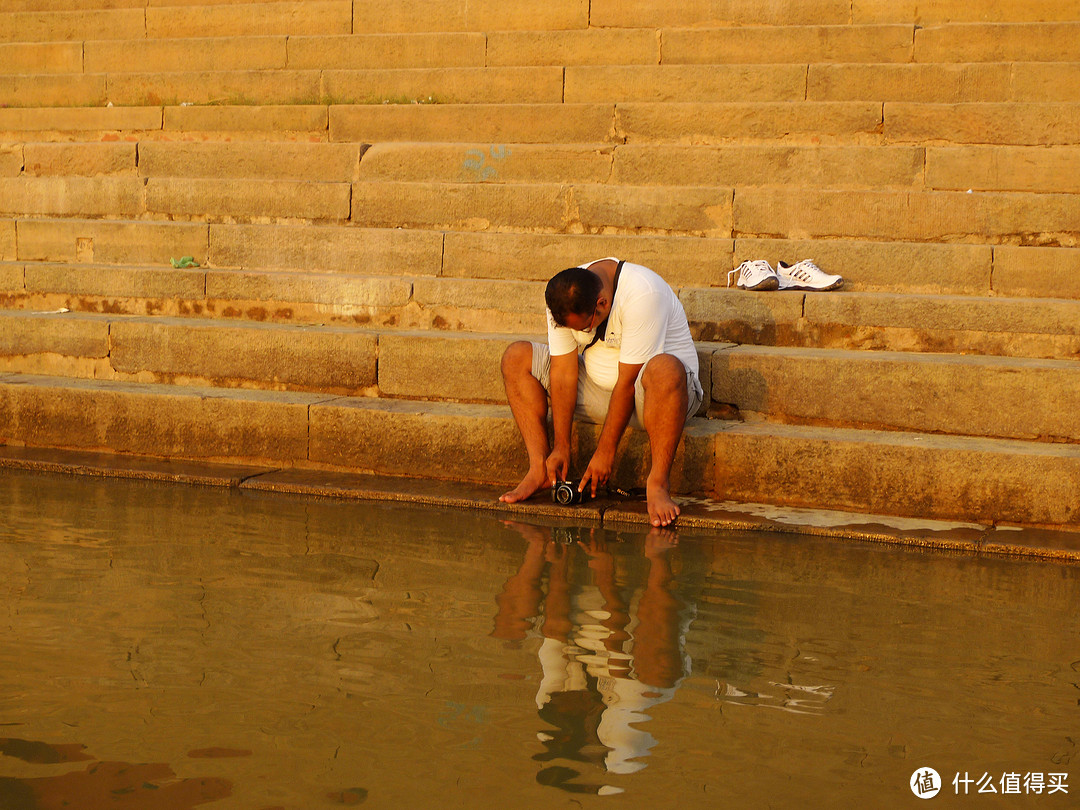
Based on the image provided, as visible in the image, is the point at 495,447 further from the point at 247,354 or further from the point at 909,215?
the point at 909,215

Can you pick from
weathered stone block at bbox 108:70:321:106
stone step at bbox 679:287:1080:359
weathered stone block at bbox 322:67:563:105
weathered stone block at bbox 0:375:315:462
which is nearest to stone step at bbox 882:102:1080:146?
stone step at bbox 679:287:1080:359

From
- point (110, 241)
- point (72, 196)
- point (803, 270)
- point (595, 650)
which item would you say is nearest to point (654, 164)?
point (803, 270)

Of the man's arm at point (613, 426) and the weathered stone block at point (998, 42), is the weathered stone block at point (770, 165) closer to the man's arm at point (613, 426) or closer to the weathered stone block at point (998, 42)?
the weathered stone block at point (998, 42)

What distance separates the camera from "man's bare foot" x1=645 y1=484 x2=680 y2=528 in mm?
4703

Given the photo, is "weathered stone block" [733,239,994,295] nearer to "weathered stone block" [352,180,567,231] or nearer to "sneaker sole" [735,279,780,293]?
"sneaker sole" [735,279,780,293]

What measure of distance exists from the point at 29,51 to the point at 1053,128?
24.2 feet

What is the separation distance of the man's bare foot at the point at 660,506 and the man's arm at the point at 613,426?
206 millimetres

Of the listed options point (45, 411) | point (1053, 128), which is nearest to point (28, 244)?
point (45, 411)

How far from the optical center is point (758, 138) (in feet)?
23.2

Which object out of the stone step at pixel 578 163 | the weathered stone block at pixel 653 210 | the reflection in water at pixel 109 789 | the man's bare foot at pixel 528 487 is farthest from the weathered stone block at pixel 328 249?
the reflection in water at pixel 109 789

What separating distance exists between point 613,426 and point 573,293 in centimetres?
60

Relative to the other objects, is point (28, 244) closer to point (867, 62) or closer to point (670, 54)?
point (670, 54)

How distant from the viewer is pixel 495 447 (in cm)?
538

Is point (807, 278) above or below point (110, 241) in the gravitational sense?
below
